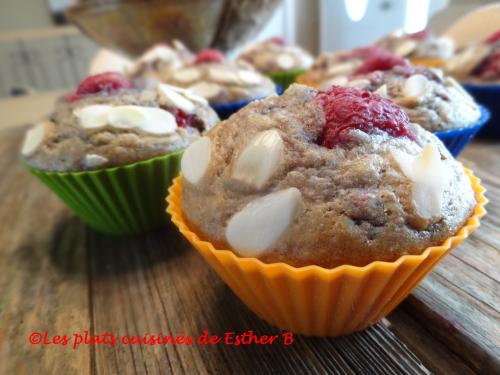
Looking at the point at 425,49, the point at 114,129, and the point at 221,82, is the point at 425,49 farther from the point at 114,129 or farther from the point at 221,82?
the point at 114,129

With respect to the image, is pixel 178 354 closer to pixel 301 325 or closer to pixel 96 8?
pixel 301 325

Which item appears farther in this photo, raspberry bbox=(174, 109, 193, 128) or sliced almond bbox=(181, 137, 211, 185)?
raspberry bbox=(174, 109, 193, 128)

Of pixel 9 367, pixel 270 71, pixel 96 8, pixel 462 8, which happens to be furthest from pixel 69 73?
pixel 9 367

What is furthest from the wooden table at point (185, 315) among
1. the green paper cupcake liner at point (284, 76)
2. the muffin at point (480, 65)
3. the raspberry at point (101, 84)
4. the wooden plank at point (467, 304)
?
the green paper cupcake liner at point (284, 76)

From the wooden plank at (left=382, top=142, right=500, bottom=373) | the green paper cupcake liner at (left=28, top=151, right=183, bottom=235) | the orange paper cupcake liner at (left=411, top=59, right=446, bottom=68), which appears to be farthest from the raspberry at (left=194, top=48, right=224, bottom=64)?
the wooden plank at (left=382, top=142, right=500, bottom=373)

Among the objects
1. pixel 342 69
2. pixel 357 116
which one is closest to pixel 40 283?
pixel 357 116

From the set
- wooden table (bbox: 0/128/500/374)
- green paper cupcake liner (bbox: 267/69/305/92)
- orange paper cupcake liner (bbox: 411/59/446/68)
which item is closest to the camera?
wooden table (bbox: 0/128/500/374)

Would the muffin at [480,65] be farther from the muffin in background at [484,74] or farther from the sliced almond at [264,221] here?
the sliced almond at [264,221]

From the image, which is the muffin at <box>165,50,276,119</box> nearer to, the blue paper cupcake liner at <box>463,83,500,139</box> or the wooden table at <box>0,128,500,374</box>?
the wooden table at <box>0,128,500,374</box>
